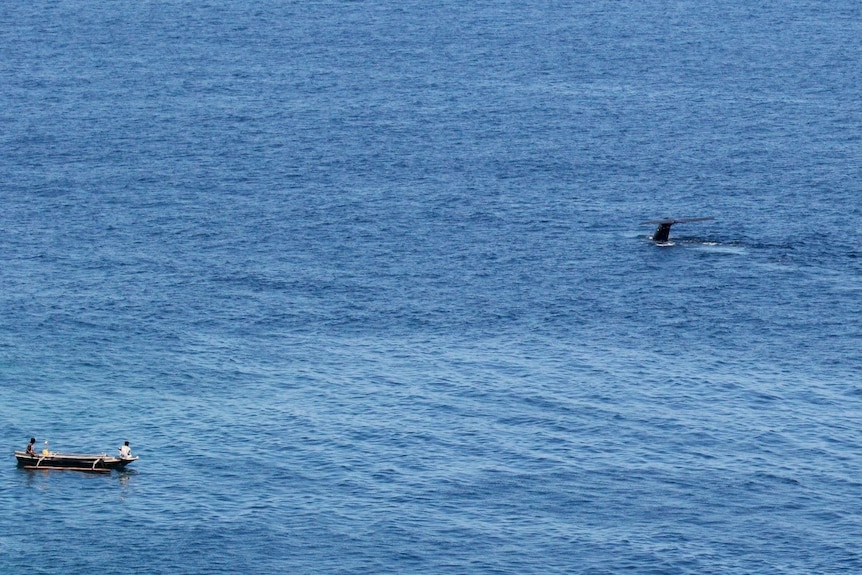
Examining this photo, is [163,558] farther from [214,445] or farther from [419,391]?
[419,391]

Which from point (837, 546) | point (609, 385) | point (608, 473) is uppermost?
point (609, 385)

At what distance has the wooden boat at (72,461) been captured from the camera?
176 m

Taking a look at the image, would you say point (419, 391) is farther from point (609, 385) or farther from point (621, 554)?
point (621, 554)

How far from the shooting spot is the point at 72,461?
17612 cm

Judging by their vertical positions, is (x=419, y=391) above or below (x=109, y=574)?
above

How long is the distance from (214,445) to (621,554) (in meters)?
Answer: 47.1

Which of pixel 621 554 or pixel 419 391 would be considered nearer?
pixel 621 554

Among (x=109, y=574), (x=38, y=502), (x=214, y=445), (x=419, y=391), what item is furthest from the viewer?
(x=419, y=391)

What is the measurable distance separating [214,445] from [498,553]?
37316 millimetres

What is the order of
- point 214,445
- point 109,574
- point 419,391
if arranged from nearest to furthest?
point 109,574 < point 214,445 < point 419,391

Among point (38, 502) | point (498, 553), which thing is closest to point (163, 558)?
point (38, 502)

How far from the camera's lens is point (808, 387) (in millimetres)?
199250

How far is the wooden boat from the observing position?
→ 576 feet

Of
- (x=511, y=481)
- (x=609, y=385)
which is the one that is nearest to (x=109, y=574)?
(x=511, y=481)
